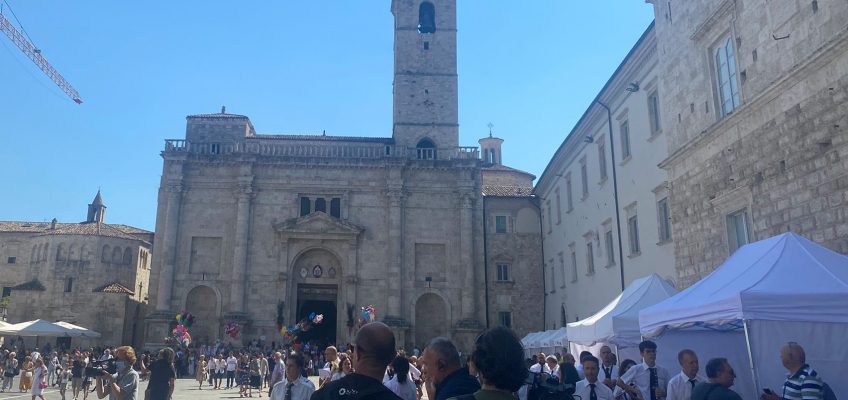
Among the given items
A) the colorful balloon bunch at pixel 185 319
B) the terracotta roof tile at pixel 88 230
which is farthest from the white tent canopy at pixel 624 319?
the terracotta roof tile at pixel 88 230

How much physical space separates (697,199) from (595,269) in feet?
40.5

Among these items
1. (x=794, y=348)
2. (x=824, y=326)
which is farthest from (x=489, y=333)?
(x=824, y=326)

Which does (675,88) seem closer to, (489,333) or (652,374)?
(652,374)

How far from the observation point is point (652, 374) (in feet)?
28.3

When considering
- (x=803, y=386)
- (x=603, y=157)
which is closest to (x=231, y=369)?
(x=603, y=157)

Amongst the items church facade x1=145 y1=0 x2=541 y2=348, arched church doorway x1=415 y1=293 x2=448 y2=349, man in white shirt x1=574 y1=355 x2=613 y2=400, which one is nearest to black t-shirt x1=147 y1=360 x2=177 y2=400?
man in white shirt x1=574 y1=355 x2=613 y2=400

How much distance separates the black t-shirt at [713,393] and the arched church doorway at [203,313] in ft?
98.2

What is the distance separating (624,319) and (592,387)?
4.81m

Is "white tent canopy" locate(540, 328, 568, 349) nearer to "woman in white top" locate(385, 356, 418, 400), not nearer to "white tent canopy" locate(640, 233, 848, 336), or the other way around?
"white tent canopy" locate(640, 233, 848, 336)

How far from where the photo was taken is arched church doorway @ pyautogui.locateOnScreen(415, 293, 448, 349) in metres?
34.5

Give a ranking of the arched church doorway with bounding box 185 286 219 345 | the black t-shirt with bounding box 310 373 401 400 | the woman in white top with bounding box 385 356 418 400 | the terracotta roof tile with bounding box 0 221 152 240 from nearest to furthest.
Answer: the black t-shirt with bounding box 310 373 401 400 < the woman in white top with bounding box 385 356 418 400 < the arched church doorway with bounding box 185 286 219 345 < the terracotta roof tile with bounding box 0 221 152 240

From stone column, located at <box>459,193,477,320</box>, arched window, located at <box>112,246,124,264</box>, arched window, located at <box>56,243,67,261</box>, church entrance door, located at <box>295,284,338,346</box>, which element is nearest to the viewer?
stone column, located at <box>459,193,477,320</box>

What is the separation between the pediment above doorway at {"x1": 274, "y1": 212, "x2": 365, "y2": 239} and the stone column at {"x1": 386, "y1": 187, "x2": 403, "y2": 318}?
1912mm

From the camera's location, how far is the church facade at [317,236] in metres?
33.7
